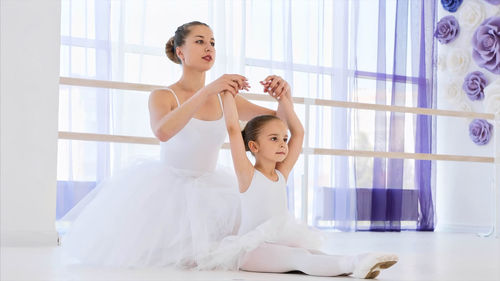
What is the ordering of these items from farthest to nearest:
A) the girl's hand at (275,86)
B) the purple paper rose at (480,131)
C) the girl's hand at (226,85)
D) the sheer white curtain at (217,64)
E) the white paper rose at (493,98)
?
the purple paper rose at (480,131)
the white paper rose at (493,98)
the sheer white curtain at (217,64)
the girl's hand at (275,86)
the girl's hand at (226,85)

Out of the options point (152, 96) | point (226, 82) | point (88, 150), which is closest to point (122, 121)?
point (88, 150)

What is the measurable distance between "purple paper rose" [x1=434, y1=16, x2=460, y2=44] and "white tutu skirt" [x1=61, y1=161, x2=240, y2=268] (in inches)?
115

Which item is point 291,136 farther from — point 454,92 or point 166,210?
point 454,92

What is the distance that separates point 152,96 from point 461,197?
9.84ft

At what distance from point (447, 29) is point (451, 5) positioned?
0.16 meters

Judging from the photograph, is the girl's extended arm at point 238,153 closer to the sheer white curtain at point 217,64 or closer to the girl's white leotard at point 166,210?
the girl's white leotard at point 166,210

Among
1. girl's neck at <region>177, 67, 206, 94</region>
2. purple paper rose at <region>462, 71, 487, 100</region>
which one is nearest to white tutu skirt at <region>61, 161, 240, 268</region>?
girl's neck at <region>177, 67, 206, 94</region>

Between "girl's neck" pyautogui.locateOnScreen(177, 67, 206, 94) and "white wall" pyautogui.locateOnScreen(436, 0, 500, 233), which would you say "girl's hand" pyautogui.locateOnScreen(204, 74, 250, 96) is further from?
"white wall" pyautogui.locateOnScreen(436, 0, 500, 233)

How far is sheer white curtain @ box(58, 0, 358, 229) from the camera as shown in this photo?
3.25 m

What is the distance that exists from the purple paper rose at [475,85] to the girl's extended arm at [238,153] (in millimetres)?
2809

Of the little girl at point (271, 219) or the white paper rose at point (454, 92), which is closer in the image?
the little girl at point (271, 219)

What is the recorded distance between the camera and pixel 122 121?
3316mm

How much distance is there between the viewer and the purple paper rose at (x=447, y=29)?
13.8 ft

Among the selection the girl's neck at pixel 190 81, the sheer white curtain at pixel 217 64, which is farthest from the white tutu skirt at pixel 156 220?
the sheer white curtain at pixel 217 64
